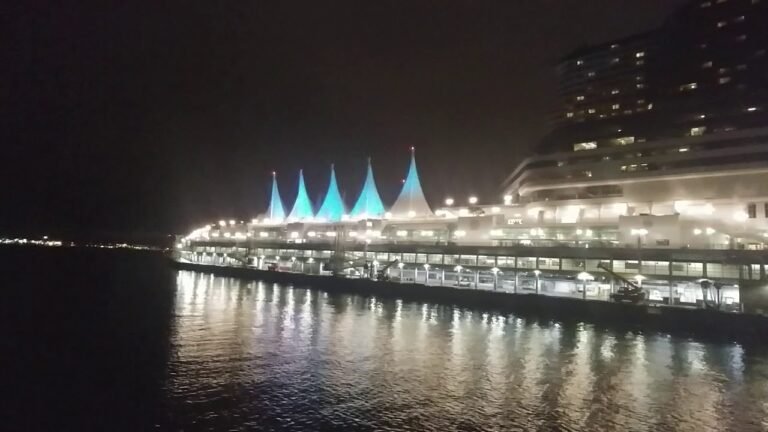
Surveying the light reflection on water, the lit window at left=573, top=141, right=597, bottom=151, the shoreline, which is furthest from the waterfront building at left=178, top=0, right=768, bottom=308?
the light reflection on water

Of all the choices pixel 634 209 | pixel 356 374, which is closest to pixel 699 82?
pixel 634 209

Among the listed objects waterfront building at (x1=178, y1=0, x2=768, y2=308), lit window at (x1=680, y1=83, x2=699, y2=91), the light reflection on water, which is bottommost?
the light reflection on water

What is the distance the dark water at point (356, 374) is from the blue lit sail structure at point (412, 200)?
1381 inches

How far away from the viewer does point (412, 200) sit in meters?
67.7

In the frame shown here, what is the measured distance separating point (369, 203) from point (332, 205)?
1030cm

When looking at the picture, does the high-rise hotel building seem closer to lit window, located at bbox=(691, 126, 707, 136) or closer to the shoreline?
→ lit window, located at bbox=(691, 126, 707, 136)

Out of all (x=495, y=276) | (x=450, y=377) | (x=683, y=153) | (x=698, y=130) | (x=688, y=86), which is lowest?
(x=450, y=377)

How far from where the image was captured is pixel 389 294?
151ft

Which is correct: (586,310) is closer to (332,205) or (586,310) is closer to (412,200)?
(412,200)

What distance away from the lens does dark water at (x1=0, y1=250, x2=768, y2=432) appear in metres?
13.4

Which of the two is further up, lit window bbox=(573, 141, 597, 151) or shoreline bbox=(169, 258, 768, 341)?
lit window bbox=(573, 141, 597, 151)

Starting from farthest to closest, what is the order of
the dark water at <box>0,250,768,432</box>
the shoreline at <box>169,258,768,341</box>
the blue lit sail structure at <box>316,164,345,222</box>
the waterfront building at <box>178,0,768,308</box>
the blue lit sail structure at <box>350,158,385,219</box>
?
the blue lit sail structure at <box>316,164,345,222</box>
the blue lit sail structure at <box>350,158,385,219</box>
the waterfront building at <box>178,0,768,308</box>
the shoreline at <box>169,258,768,341</box>
the dark water at <box>0,250,768,432</box>

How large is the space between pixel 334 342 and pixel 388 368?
17.1 feet

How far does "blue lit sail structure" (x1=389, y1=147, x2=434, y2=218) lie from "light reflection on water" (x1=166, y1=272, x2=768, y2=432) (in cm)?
3633
